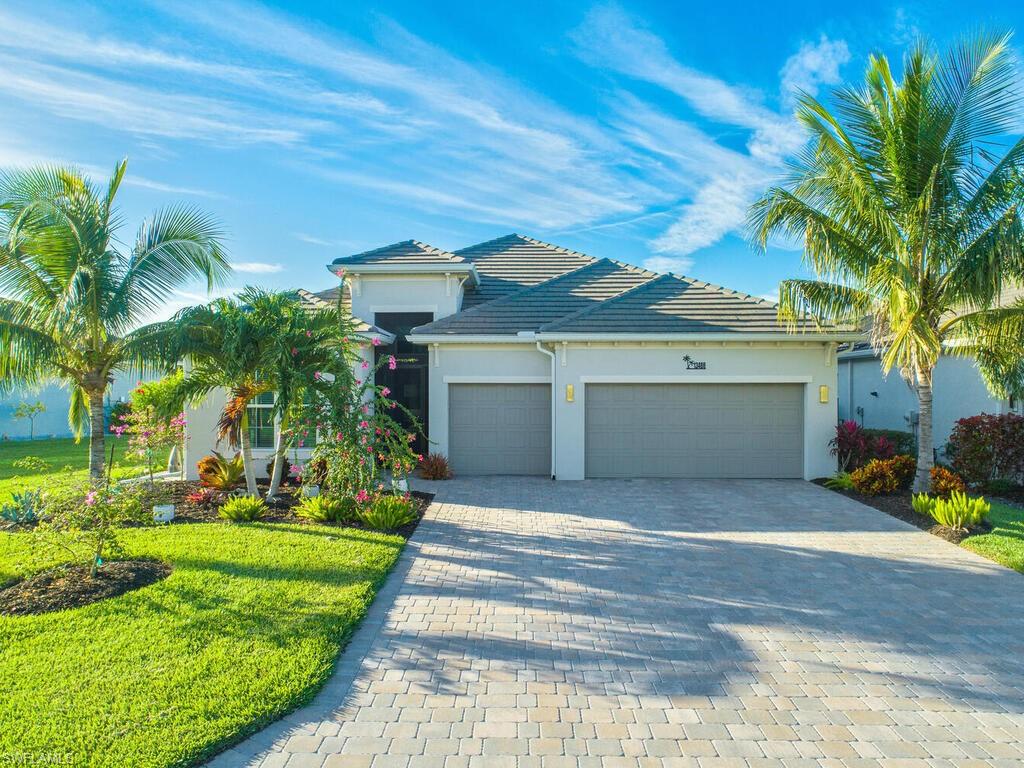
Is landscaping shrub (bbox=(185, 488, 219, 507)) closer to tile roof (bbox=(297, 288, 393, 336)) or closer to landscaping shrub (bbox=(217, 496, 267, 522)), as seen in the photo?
landscaping shrub (bbox=(217, 496, 267, 522))

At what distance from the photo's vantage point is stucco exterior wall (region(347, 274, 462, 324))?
1532 cm

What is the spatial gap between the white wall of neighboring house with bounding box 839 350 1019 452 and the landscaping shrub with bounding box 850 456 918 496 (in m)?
2.48

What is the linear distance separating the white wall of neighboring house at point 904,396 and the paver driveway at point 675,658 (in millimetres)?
7762

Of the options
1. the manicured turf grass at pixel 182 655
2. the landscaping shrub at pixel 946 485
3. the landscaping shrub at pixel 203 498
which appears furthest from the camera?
the landscaping shrub at pixel 203 498

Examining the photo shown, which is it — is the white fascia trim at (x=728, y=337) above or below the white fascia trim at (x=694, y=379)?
above

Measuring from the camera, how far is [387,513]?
8852 mm

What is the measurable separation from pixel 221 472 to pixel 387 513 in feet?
15.9

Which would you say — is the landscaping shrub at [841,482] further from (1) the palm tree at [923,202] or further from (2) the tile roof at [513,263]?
(2) the tile roof at [513,263]

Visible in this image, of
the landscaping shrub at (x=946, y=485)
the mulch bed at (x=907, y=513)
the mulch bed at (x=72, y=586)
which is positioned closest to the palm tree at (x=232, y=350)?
the mulch bed at (x=72, y=586)

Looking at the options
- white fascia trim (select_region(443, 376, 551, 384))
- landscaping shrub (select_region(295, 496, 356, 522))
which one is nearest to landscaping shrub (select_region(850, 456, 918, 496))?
white fascia trim (select_region(443, 376, 551, 384))

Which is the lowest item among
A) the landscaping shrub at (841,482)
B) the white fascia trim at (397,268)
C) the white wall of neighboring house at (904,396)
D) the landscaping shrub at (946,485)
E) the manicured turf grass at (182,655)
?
the manicured turf grass at (182,655)

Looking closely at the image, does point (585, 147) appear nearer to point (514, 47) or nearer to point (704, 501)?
point (514, 47)

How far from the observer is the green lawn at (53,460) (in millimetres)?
13133

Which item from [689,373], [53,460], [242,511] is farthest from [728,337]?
[53,460]
